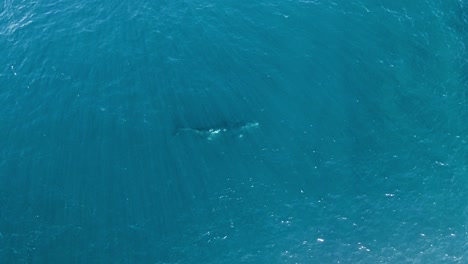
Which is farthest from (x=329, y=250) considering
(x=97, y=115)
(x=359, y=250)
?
(x=97, y=115)

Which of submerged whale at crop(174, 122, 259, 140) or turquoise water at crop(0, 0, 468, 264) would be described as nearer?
turquoise water at crop(0, 0, 468, 264)

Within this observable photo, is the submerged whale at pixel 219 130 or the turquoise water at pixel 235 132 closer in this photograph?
the turquoise water at pixel 235 132

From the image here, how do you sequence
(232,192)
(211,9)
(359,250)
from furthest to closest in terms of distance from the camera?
1. (211,9)
2. (232,192)
3. (359,250)

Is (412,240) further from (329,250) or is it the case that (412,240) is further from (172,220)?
(172,220)

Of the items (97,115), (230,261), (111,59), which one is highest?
(111,59)
